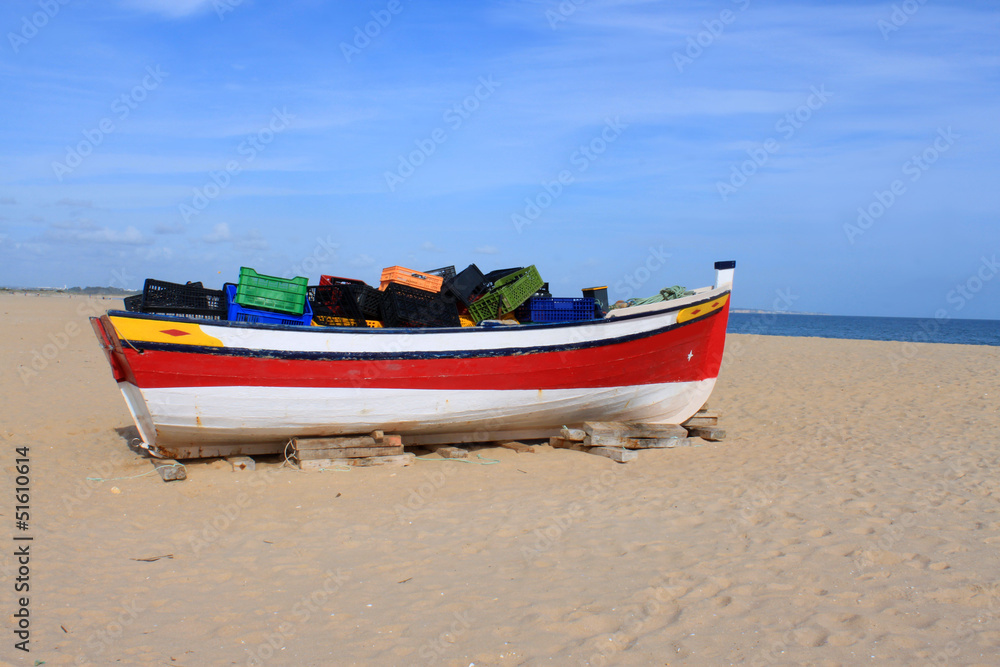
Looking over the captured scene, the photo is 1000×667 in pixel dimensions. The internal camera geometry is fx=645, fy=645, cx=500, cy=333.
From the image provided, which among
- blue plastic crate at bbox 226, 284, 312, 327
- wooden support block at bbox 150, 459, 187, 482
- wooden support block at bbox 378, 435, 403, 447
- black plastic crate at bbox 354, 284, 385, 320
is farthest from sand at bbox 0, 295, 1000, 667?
black plastic crate at bbox 354, 284, 385, 320

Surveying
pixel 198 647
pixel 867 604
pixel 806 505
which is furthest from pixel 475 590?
pixel 806 505

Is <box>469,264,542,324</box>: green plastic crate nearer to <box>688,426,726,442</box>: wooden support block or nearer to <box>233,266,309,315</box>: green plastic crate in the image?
<box>233,266,309,315</box>: green plastic crate

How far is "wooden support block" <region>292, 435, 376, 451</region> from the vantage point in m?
6.89

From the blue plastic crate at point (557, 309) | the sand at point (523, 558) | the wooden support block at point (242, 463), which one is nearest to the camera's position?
the sand at point (523, 558)

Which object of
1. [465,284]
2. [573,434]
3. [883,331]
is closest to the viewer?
[573,434]

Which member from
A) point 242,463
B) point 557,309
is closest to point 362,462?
point 242,463

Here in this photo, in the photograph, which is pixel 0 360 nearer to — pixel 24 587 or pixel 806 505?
pixel 24 587

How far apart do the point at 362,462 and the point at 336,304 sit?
1.95 m

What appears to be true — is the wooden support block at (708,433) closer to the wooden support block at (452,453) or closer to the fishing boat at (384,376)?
the fishing boat at (384,376)

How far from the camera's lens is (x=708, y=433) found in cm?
879

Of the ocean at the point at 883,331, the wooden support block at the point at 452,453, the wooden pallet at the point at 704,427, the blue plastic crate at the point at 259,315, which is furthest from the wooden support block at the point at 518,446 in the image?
the ocean at the point at 883,331

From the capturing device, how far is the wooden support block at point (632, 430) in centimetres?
781

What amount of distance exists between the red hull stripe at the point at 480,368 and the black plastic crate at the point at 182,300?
0.79m

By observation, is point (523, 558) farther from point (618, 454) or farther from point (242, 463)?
point (242, 463)
